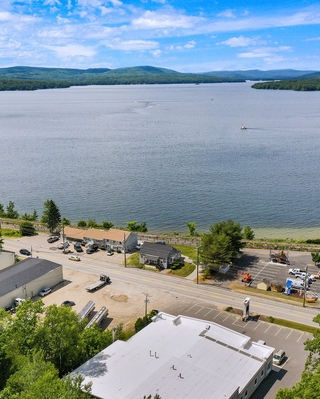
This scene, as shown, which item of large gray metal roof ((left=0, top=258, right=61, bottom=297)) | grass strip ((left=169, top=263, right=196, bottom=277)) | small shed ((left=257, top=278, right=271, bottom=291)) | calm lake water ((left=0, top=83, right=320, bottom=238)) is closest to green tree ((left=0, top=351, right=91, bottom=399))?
large gray metal roof ((left=0, top=258, right=61, bottom=297))

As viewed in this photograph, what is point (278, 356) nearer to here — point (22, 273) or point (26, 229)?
point (22, 273)

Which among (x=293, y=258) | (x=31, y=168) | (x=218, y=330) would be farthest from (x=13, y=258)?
(x=31, y=168)

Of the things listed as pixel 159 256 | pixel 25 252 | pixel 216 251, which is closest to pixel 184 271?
pixel 159 256

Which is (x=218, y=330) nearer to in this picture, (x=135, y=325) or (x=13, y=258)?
(x=135, y=325)

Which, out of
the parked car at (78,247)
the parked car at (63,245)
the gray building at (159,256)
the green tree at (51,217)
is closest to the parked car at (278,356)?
the gray building at (159,256)

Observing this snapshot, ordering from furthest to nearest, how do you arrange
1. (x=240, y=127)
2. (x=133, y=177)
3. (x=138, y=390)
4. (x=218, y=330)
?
(x=240, y=127) → (x=133, y=177) → (x=218, y=330) → (x=138, y=390)

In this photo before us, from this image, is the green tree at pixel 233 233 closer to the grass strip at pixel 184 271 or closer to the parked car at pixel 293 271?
the grass strip at pixel 184 271

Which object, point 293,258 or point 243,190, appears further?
point 243,190
